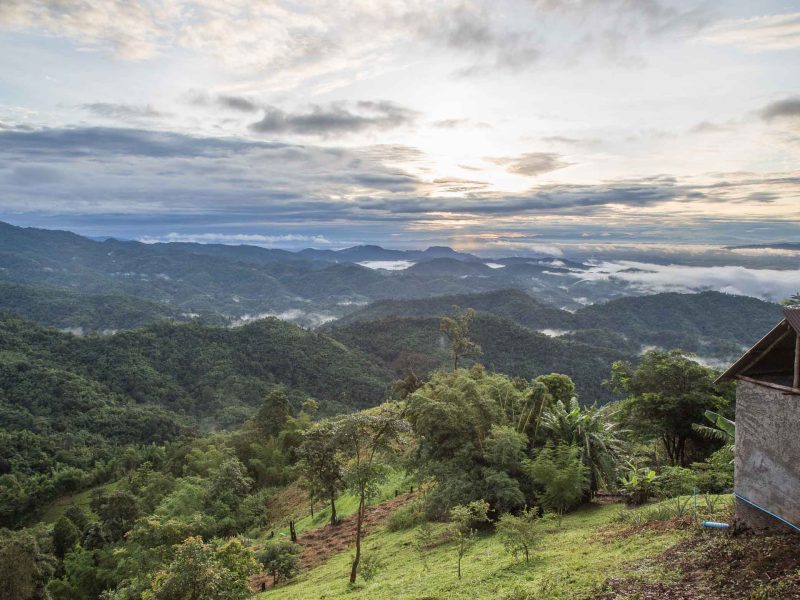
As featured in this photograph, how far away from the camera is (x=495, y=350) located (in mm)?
145500

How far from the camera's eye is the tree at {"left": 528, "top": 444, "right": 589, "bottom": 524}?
655 inches

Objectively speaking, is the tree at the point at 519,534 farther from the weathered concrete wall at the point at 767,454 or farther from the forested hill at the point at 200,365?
the forested hill at the point at 200,365

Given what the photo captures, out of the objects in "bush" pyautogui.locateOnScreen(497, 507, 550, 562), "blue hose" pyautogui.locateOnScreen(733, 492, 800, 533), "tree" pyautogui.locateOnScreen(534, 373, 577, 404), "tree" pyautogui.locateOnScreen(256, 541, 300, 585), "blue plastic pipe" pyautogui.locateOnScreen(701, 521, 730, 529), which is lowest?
"tree" pyautogui.locateOnScreen(256, 541, 300, 585)

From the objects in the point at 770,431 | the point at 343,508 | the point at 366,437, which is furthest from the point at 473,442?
the point at 343,508

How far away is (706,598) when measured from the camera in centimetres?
856

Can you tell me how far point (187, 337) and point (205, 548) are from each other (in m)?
153

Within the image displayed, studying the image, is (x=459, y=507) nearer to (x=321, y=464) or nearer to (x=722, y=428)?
(x=722, y=428)

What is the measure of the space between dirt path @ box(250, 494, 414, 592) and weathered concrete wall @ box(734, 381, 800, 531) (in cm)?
1741

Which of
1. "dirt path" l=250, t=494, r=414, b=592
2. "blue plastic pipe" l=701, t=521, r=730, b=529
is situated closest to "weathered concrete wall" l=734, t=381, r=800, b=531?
"blue plastic pipe" l=701, t=521, r=730, b=529

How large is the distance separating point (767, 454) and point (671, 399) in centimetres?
1598

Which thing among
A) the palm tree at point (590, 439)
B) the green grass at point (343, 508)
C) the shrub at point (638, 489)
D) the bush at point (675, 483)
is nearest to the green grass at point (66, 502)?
the green grass at point (343, 508)

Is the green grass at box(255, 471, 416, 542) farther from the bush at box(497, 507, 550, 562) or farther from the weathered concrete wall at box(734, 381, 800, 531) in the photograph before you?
the weathered concrete wall at box(734, 381, 800, 531)

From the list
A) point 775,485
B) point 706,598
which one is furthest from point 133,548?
point 775,485

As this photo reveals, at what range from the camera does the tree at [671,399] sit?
23859mm
